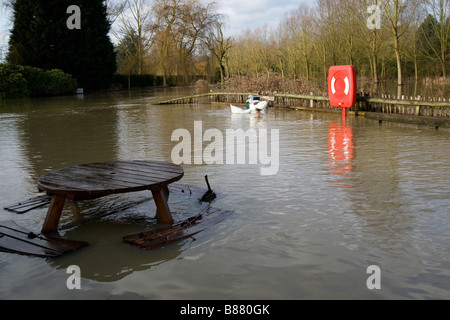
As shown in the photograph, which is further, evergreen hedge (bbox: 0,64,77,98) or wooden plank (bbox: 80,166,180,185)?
evergreen hedge (bbox: 0,64,77,98)

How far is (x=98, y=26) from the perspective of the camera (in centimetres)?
5116

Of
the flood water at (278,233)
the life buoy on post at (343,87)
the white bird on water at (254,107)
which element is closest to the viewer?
the flood water at (278,233)

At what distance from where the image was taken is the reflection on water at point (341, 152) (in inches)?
309

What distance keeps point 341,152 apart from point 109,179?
6.09 m

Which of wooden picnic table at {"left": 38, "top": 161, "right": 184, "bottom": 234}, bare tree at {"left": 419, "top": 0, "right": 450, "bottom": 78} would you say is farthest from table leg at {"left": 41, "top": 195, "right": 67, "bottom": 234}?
bare tree at {"left": 419, "top": 0, "right": 450, "bottom": 78}

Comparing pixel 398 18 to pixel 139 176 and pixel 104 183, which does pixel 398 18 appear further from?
pixel 104 183

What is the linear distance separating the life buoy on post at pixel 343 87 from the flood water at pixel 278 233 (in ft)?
20.8

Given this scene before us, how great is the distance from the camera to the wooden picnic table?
5.30 m

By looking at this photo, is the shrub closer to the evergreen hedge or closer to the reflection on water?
the evergreen hedge

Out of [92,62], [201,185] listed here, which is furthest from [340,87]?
[92,62]

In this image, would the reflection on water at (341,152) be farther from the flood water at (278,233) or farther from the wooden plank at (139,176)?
the wooden plank at (139,176)

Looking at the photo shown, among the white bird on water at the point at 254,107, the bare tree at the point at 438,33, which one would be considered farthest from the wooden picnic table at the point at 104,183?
the bare tree at the point at 438,33

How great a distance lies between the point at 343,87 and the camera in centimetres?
1730

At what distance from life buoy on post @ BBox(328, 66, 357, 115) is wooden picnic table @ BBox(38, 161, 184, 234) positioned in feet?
39.6
